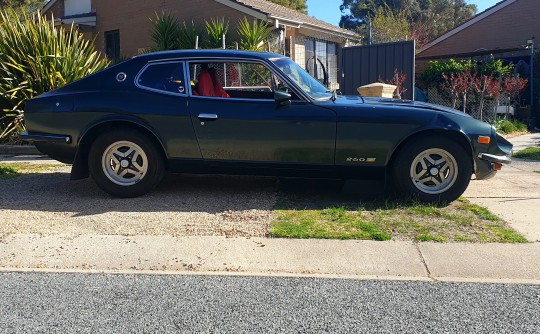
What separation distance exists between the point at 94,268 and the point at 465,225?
3507 millimetres

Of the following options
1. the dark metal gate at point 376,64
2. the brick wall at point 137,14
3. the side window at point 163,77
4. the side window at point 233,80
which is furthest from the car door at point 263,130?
the brick wall at point 137,14

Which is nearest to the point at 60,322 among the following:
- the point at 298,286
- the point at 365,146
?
the point at 298,286

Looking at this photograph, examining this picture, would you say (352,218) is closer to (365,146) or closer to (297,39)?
(365,146)

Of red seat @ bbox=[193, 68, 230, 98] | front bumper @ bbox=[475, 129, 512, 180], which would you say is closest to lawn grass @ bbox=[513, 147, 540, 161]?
front bumper @ bbox=[475, 129, 512, 180]

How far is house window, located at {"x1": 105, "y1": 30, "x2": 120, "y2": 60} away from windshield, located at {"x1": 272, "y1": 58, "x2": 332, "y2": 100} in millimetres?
14000

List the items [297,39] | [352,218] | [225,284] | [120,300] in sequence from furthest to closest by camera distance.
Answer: [297,39] → [352,218] → [225,284] → [120,300]

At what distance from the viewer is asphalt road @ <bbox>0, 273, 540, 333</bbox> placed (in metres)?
3.31

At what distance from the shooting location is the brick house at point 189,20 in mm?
15922

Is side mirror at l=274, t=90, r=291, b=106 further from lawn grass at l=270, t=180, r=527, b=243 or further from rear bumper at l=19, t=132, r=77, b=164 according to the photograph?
rear bumper at l=19, t=132, r=77, b=164

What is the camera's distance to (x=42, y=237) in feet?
16.4

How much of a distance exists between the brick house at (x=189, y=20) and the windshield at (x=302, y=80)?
8.95 metres

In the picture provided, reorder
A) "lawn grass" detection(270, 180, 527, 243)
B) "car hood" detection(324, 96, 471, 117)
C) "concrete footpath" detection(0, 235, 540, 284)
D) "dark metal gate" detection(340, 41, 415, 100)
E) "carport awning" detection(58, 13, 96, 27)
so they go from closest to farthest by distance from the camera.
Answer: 1. "concrete footpath" detection(0, 235, 540, 284)
2. "lawn grass" detection(270, 180, 527, 243)
3. "car hood" detection(324, 96, 471, 117)
4. "dark metal gate" detection(340, 41, 415, 100)
5. "carport awning" detection(58, 13, 96, 27)

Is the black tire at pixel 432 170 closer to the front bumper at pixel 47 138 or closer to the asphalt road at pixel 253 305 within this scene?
the asphalt road at pixel 253 305

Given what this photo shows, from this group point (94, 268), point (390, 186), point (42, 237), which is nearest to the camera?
point (94, 268)
